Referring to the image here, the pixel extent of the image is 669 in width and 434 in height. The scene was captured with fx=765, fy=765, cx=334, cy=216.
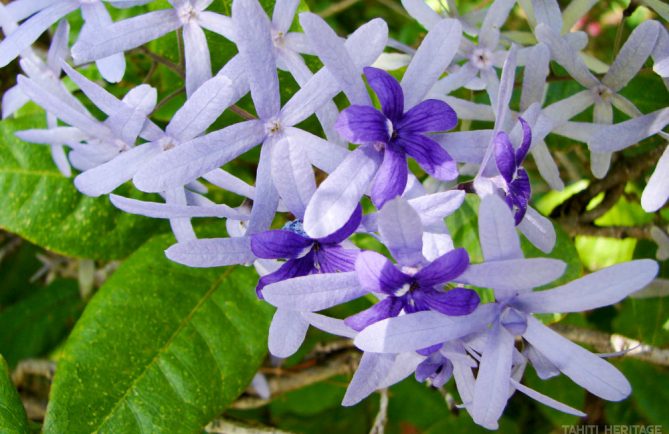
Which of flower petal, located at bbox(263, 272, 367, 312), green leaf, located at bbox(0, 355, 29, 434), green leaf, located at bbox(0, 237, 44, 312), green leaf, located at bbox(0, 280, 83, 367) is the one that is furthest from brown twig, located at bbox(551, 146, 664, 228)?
green leaf, located at bbox(0, 237, 44, 312)

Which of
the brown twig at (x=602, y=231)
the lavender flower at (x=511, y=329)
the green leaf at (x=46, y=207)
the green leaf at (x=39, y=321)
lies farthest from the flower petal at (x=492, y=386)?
the green leaf at (x=39, y=321)

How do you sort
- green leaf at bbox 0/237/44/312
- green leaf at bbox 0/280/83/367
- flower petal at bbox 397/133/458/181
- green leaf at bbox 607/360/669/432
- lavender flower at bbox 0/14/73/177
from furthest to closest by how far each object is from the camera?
green leaf at bbox 0/237/44/312, green leaf at bbox 0/280/83/367, green leaf at bbox 607/360/669/432, lavender flower at bbox 0/14/73/177, flower petal at bbox 397/133/458/181

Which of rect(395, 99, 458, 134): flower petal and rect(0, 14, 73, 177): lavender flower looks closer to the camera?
rect(395, 99, 458, 134): flower petal

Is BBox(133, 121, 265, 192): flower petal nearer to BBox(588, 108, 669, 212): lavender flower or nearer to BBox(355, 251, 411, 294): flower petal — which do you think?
BBox(355, 251, 411, 294): flower petal

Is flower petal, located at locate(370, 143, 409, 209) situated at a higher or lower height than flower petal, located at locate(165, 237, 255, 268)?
higher

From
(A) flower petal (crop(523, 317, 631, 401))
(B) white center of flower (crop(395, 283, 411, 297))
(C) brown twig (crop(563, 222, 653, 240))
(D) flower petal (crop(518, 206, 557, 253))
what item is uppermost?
(B) white center of flower (crop(395, 283, 411, 297))

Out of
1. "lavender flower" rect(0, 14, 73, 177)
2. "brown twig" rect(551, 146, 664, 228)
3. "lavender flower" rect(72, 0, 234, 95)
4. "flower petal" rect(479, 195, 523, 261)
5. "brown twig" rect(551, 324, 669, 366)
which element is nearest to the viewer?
"flower petal" rect(479, 195, 523, 261)
